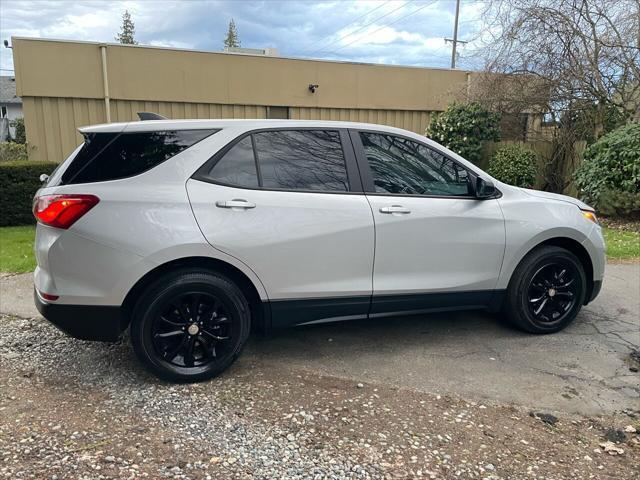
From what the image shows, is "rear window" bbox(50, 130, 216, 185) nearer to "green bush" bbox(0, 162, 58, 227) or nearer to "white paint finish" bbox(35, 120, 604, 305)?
"white paint finish" bbox(35, 120, 604, 305)

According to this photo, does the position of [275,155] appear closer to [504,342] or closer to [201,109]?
[504,342]

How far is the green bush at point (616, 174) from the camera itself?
10.0 meters

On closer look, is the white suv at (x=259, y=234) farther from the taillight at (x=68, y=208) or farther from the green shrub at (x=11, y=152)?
the green shrub at (x=11, y=152)

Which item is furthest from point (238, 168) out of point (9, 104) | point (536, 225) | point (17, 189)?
point (9, 104)

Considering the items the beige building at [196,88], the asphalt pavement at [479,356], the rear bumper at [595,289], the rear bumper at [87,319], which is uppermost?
the beige building at [196,88]

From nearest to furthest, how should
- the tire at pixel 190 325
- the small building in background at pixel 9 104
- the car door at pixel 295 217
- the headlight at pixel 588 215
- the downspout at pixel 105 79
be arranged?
the tire at pixel 190 325
the car door at pixel 295 217
the headlight at pixel 588 215
the downspout at pixel 105 79
the small building in background at pixel 9 104

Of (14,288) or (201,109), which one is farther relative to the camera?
(201,109)

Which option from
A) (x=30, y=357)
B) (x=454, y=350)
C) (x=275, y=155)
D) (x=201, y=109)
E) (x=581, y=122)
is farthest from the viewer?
(x=201, y=109)

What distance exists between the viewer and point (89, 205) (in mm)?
3270

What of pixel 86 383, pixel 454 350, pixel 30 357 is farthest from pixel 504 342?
pixel 30 357

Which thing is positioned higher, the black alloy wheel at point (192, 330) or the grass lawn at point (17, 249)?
the black alloy wheel at point (192, 330)

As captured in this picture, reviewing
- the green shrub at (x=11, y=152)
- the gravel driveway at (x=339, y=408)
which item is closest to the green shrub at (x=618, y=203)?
the gravel driveway at (x=339, y=408)

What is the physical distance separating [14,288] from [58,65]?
917 centimetres

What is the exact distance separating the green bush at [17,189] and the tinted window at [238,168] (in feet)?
25.0
